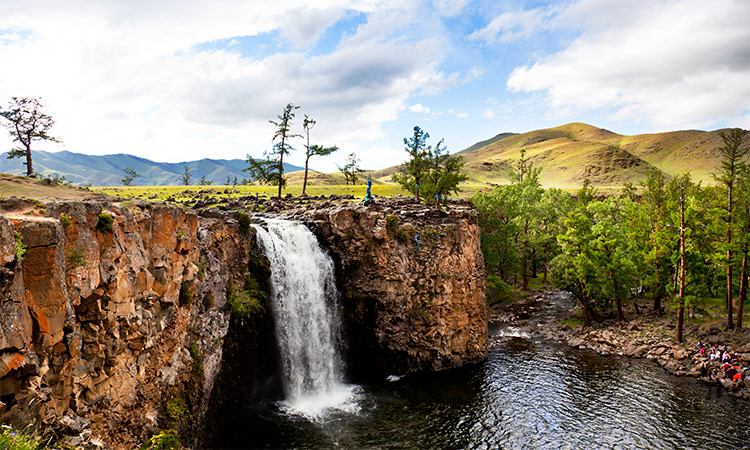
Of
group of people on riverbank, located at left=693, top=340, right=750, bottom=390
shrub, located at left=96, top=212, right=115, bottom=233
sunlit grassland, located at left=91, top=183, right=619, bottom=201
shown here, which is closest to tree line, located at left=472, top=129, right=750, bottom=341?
group of people on riverbank, located at left=693, top=340, right=750, bottom=390

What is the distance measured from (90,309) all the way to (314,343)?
1754 centimetres

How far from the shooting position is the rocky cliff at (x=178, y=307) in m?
10.9

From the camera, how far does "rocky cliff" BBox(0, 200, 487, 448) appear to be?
1094cm

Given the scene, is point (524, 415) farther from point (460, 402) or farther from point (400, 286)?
point (400, 286)

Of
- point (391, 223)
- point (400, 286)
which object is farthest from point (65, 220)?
point (400, 286)

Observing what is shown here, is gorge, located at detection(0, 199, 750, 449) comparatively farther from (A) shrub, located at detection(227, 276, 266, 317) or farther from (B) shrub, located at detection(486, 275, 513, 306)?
(B) shrub, located at detection(486, 275, 513, 306)

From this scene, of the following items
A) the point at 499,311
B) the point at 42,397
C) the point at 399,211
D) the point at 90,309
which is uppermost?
the point at 399,211

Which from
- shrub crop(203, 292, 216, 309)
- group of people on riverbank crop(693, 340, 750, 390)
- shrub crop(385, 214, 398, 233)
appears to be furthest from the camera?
shrub crop(385, 214, 398, 233)

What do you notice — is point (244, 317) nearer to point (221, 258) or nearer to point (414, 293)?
point (221, 258)

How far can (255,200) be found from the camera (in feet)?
151

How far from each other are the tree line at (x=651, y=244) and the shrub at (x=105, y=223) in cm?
3860

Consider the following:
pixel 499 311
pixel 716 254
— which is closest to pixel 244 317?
pixel 499 311

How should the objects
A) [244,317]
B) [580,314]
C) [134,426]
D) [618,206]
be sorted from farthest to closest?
1. [618,206]
2. [580,314]
3. [244,317]
4. [134,426]

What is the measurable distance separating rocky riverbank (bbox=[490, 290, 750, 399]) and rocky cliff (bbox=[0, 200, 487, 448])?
1154cm
